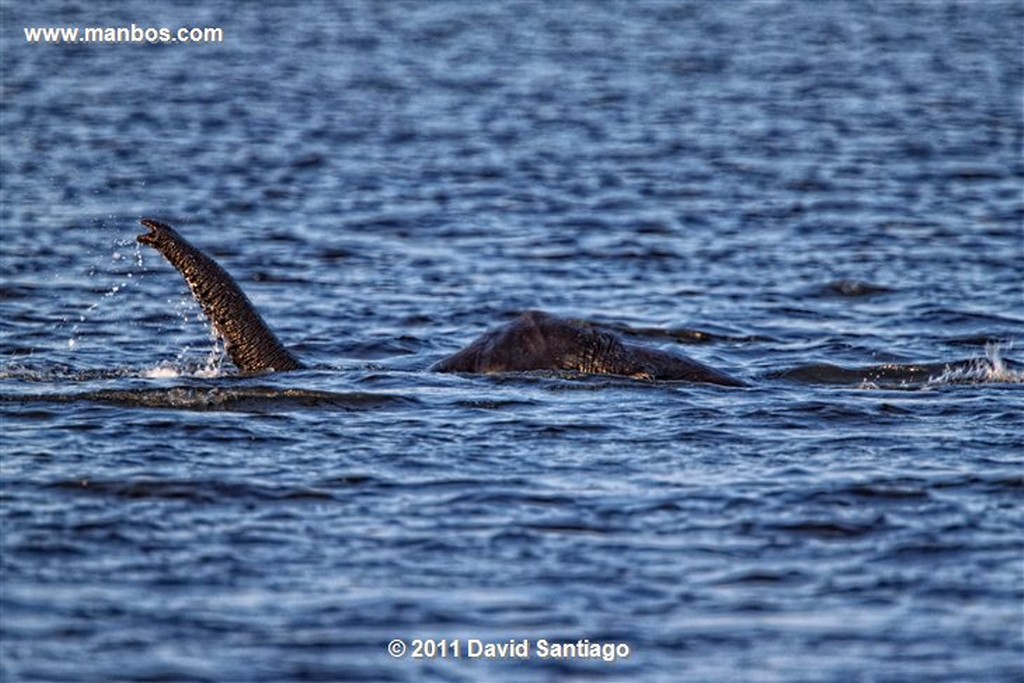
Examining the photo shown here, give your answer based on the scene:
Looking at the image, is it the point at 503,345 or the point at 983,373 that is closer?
the point at 503,345

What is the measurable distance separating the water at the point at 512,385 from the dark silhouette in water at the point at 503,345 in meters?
0.21

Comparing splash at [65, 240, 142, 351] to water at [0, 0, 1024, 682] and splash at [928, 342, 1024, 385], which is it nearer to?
water at [0, 0, 1024, 682]

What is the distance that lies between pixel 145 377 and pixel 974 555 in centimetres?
557

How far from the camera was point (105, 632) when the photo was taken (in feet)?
25.9

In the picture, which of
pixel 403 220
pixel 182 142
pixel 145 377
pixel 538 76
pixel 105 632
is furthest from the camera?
pixel 538 76

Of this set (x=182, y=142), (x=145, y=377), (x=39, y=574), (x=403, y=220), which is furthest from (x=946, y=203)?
(x=39, y=574)

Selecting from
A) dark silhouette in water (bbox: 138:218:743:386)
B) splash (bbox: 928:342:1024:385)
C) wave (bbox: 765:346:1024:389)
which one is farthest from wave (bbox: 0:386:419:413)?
splash (bbox: 928:342:1024:385)

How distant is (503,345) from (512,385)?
1.28 feet

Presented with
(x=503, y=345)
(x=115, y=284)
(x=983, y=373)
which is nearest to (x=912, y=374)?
(x=983, y=373)

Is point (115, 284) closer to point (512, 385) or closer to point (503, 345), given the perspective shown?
point (503, 345)

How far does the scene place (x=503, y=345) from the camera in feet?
41.4

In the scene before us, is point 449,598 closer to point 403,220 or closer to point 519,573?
point 519,573

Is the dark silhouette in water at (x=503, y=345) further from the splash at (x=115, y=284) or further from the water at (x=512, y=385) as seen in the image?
the splash at (x=115, y=284)

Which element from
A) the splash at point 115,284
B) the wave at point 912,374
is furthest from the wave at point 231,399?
the wave at point 912,374
